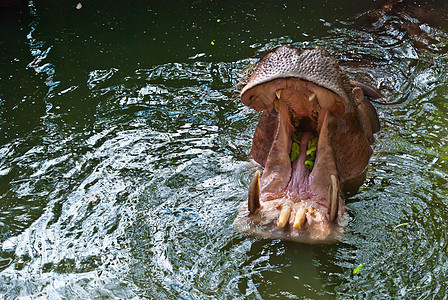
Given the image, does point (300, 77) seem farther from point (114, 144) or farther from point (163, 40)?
point (163, 40)

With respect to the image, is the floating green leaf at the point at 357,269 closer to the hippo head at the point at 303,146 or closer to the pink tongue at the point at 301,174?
the hippo head at the point at 303,146

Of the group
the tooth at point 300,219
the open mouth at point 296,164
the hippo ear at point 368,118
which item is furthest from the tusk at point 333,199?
the hippo ear at point 368,118

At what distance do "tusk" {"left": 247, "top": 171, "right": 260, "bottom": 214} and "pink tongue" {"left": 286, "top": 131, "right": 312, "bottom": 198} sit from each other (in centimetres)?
34

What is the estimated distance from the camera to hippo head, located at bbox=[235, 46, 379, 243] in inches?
136

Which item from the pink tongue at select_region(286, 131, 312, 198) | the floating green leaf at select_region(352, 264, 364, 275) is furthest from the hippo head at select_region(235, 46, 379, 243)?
the floating green leaf at select_region(352, 264, 364, 275)

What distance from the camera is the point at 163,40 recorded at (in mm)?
7637

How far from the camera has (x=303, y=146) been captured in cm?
406

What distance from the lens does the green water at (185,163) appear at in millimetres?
3549

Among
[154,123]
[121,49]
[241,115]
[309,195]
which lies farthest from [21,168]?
[121,49]

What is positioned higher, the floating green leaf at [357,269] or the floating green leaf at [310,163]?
the floating green leaf at [310,163]

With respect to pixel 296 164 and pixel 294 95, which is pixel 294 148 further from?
pixel 294 95

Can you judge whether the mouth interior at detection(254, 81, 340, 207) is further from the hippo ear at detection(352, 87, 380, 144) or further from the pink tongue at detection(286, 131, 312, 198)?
the hippo ear at detection(352, 87, 380, 144)

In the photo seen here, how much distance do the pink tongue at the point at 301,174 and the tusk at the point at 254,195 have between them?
0.34m

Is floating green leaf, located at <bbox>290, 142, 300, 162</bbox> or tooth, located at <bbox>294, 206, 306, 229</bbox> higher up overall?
floating green leaf, located at <bbox>290, 142, 300, 162</bbox>
